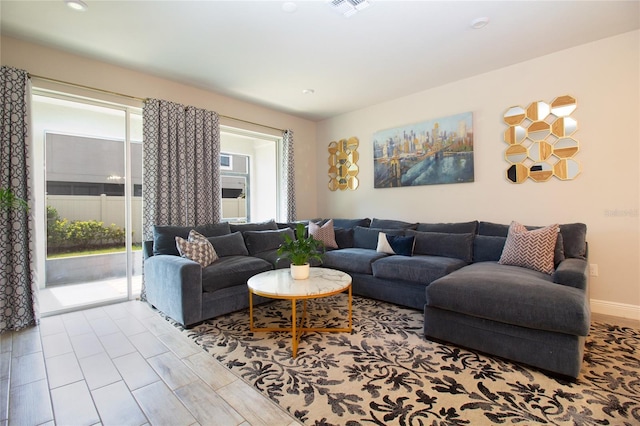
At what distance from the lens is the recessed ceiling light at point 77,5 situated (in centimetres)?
223

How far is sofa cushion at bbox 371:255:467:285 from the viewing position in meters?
2.88

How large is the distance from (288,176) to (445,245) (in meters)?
2.73

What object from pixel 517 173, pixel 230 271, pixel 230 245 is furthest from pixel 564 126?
pixel 230 245

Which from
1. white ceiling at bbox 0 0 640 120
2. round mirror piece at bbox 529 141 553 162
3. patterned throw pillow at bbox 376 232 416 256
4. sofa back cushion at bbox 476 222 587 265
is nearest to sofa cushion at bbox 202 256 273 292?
patterned throw pillow at bbox 376 232 416 256

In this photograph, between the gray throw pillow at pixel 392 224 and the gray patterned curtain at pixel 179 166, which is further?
the gray throw pillow at pixel 392 224

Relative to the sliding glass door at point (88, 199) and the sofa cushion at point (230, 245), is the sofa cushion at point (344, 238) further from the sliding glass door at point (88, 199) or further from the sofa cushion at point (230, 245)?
the sliding glass door at point (88, 199)

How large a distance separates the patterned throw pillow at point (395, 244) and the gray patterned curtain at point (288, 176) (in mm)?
1812

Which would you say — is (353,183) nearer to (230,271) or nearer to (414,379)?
(230,271)

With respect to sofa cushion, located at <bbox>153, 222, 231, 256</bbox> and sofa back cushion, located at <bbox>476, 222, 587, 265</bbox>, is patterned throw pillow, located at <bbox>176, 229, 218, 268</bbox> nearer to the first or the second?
sofa cushion, located at <bbox>153, 222, 231, 256</bbox>

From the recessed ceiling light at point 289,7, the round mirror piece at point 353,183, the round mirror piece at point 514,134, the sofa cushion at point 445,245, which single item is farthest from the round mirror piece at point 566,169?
the recessed ceiling light at point 289,7

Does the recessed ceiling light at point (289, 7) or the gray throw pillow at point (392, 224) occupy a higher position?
the recessed ceiling light at point (289, 7)

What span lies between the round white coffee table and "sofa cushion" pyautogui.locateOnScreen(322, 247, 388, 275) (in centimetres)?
68

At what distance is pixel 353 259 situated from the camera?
3545 mm

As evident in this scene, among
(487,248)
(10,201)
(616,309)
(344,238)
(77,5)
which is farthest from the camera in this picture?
(344,238)
